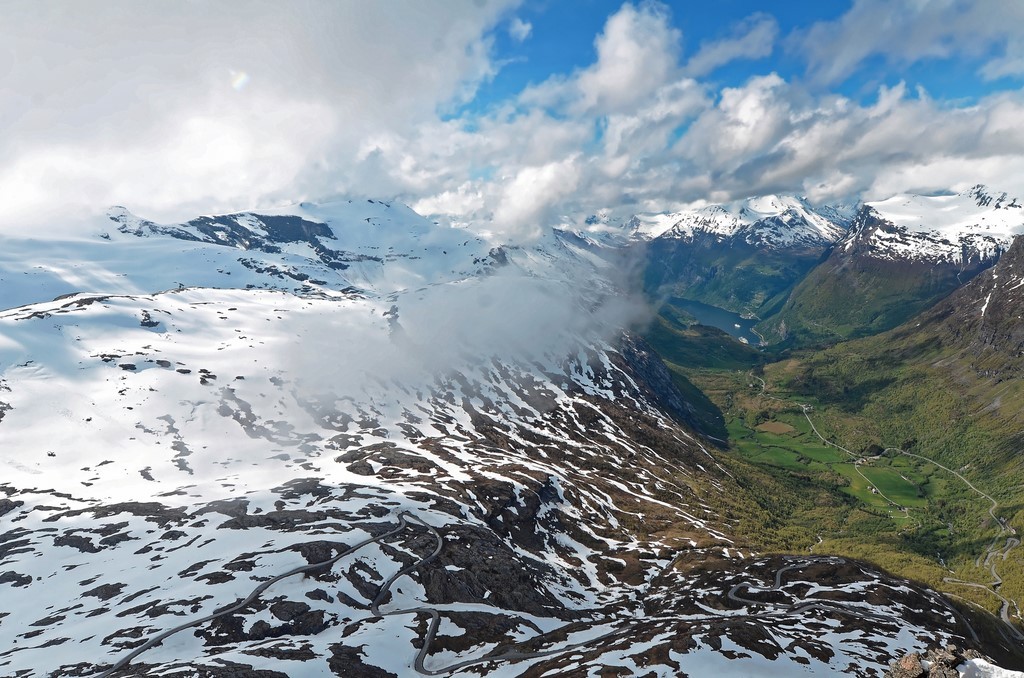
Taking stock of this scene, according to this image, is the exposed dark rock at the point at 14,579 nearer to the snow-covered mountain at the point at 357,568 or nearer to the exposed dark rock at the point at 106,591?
the snow-covered mountain at the point at 357,568

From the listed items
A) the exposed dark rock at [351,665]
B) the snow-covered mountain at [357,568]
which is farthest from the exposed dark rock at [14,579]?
the exposed dark rock at [351,665]

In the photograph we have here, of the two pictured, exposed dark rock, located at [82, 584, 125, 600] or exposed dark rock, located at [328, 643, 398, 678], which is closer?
exposed dark rock, located at [328, 643, 398, 678]

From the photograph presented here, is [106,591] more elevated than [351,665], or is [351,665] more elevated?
[106,591]

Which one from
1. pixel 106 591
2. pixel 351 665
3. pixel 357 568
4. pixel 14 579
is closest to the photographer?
pixel 351 665

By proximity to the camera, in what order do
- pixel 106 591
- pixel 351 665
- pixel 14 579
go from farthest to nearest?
pixel 14 579, pixel 106 591, pixel 351 665

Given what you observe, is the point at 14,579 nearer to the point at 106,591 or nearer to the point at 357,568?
the point at 106,591

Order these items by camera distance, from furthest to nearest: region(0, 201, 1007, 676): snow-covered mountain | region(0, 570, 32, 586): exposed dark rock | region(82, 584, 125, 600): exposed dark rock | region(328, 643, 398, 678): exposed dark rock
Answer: region(0, 570, 32, 586): exposed dark rock → region(82, 584, 125, 600): exposed dark rock → region(0, 201, 1007, 676): snow-covered mountain → region(328, 643, 398, 678): exposed dark rock

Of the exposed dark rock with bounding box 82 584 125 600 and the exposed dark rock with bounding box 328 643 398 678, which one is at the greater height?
the exposed dark rock with bounding box 82 584 125 600

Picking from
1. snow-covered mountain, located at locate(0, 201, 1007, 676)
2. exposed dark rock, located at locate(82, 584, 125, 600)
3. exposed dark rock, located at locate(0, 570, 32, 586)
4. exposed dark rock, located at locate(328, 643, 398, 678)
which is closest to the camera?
exposed dark rock, located at locate(328, 643, 398, 678)

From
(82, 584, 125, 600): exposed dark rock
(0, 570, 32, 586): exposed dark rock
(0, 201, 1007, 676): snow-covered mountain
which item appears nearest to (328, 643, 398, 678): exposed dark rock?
(0, 201, 1007, 676): snow-covered mountain

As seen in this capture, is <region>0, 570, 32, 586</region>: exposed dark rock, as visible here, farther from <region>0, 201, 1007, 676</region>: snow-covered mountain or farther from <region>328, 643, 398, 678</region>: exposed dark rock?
<region>328, 643, 398, 678</region>: exposed dark rock

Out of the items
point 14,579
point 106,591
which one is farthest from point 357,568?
point 14,579
